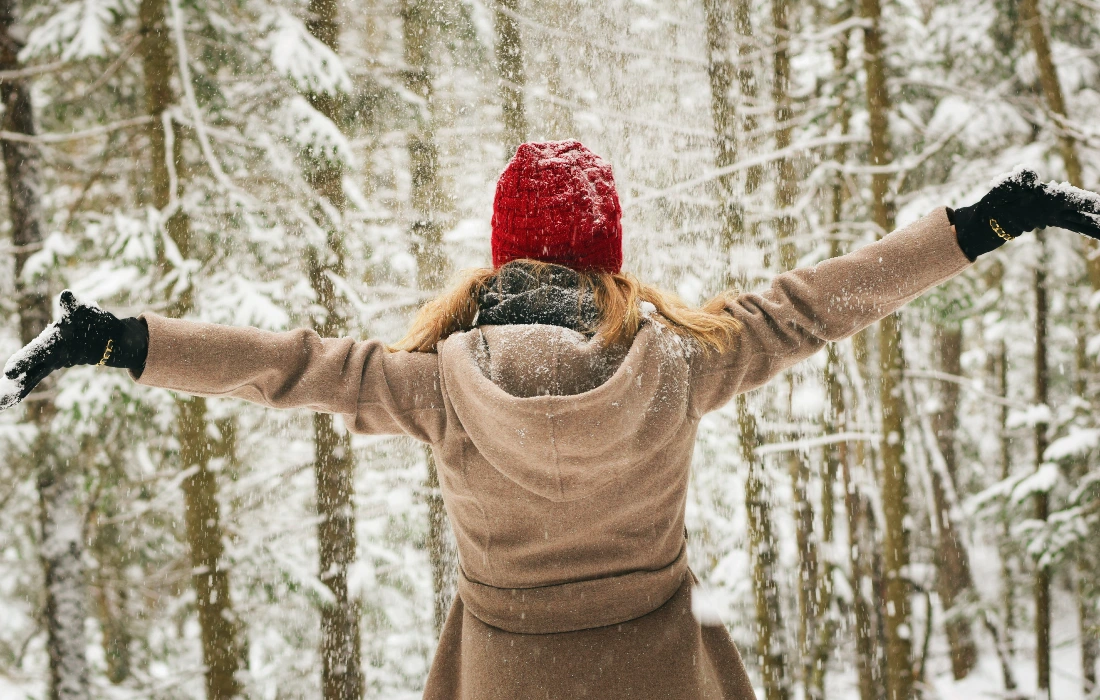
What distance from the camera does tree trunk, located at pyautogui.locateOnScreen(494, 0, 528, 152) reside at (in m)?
6.10

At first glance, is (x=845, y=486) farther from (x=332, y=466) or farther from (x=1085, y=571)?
(x=332, y=466)

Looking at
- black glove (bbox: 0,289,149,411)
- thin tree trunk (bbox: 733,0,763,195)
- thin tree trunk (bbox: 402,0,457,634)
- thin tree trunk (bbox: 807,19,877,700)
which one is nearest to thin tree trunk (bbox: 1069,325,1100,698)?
thin tree trunk (bbox: 807,19,877,700)

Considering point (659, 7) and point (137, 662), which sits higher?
point (659, 7)

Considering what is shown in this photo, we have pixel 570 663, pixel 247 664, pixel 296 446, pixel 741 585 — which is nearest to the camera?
pixel 570 663

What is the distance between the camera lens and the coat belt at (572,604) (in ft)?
5.55

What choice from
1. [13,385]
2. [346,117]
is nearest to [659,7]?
[346,117]

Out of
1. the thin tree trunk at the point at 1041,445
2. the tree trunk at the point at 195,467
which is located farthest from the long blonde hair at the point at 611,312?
the thin tree trunk at the point at 1041,445

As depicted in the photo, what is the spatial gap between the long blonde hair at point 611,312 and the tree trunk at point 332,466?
4.02 meters

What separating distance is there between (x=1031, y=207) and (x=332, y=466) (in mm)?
5243

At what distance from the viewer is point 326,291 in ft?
18.5

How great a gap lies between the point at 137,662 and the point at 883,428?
8882 millimetres

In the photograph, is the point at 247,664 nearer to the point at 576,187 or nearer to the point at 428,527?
the point at 428,527

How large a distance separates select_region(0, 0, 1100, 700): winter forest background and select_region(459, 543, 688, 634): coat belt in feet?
12.8

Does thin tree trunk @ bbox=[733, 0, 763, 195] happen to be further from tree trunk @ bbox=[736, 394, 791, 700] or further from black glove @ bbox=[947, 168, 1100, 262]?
black glove @ bbox=[947, 168, 1100, 262]
